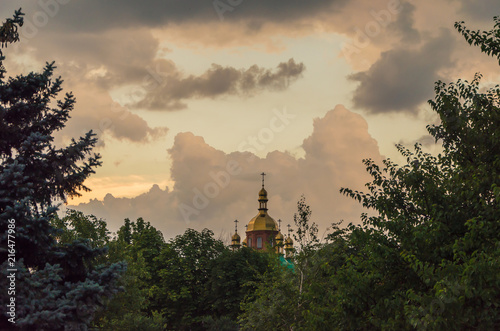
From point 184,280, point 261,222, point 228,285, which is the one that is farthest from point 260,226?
point 228,285

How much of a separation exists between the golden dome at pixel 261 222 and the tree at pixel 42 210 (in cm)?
10672

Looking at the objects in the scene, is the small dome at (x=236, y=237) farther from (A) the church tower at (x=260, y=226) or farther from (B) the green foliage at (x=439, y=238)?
(B) the green foliage at (x=439, y=238)

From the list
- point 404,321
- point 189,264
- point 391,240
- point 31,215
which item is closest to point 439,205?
point 391,240

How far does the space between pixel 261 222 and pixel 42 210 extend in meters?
109

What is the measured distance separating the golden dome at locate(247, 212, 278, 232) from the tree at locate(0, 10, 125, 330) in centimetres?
10672

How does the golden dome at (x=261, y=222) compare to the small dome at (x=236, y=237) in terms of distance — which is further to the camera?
the small dome at (x=236, y=237)

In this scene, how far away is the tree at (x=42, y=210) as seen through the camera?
12922mm

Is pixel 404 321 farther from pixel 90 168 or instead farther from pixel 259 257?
pixel 259 257

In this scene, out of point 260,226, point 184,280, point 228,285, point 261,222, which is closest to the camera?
point 228,285

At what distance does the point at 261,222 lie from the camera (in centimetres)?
12325

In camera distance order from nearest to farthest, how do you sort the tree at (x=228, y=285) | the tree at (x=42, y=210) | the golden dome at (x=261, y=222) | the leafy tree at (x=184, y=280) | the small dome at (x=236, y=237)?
the tree at (x=42, y=210)
the tree at (x=228, y=285)
the leafy tree at (x=184, y=280)
the golden dome at (x=261, y=222)
the small dome at (x=236, y=237)

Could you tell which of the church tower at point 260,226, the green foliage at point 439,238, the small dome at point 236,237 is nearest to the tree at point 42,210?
the green foliage at point 439,238

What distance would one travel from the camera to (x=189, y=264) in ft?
216

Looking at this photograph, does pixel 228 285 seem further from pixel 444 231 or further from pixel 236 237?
pixel 236 237
